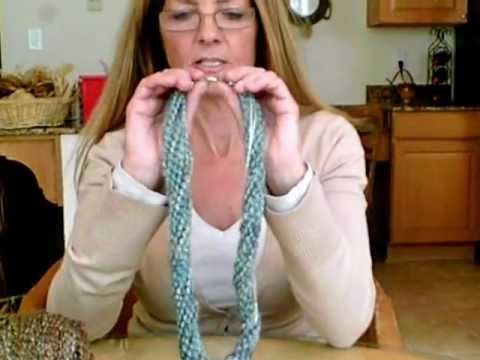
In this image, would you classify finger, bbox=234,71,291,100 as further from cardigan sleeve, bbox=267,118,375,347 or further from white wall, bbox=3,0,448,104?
white wall, bbox=3,0,448,104

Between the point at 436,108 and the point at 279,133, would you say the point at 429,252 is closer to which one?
the point at 436,108

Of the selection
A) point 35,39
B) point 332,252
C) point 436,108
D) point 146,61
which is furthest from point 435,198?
point 332,252

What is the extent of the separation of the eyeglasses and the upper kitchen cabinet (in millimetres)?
3336

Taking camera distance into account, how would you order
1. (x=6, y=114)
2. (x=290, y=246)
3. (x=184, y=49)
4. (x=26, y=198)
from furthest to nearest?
(x=26, y=198)
(x=6, y=114)
(x=184, y=49)
(x=290, y=246)

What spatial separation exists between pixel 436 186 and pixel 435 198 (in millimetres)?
64

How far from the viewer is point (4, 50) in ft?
14.3

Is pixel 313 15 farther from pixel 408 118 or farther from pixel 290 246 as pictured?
pixel 290 246

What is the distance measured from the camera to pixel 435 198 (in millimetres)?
4277

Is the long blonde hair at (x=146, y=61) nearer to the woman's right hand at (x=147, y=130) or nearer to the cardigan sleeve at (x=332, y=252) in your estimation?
the cardigan sleeve at (x=332, y=252)

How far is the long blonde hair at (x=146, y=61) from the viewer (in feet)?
4.06

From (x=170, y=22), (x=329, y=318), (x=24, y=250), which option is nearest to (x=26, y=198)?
(x=24, y=250)

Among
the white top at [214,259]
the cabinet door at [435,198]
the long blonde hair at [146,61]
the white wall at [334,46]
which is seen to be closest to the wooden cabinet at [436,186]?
the cabinet door at [435,198]

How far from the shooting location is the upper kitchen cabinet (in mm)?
4348

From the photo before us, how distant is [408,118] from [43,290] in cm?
311
